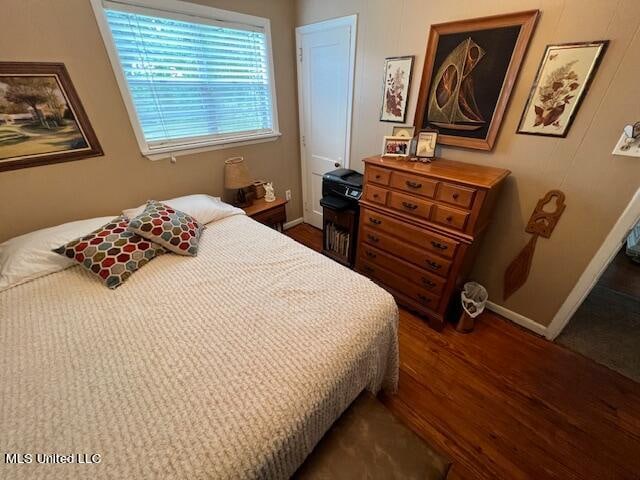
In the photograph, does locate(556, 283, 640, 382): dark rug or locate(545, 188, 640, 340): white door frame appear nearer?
locate(545, 188, 640, 340): white door frame

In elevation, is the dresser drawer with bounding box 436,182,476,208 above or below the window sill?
below

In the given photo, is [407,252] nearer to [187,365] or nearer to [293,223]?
[187,365]

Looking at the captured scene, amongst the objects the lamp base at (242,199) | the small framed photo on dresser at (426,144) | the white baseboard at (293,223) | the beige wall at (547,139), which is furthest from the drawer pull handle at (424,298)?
the white baseboard at (293,223)

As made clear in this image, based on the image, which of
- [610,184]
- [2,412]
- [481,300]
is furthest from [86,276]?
[610,184]

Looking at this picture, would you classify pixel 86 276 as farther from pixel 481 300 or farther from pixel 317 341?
pixel 481 300

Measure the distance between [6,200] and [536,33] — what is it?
3122mm

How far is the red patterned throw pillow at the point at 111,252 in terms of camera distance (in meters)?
1.28

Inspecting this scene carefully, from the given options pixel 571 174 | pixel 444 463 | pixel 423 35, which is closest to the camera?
pixel 444 463

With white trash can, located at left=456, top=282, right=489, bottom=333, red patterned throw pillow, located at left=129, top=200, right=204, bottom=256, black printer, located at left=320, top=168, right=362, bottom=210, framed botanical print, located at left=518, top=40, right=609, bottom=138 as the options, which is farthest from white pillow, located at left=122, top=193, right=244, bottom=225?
framed botanical print, located at left=518, top=40, right=609, bottom=138

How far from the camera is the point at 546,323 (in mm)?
1806

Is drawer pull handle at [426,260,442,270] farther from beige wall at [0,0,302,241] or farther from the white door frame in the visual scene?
beige wall at [0,0,302,241]

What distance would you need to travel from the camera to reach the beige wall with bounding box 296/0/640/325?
4.06ft

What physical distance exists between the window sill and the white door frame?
2.61m

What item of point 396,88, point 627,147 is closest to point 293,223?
point 396,88
